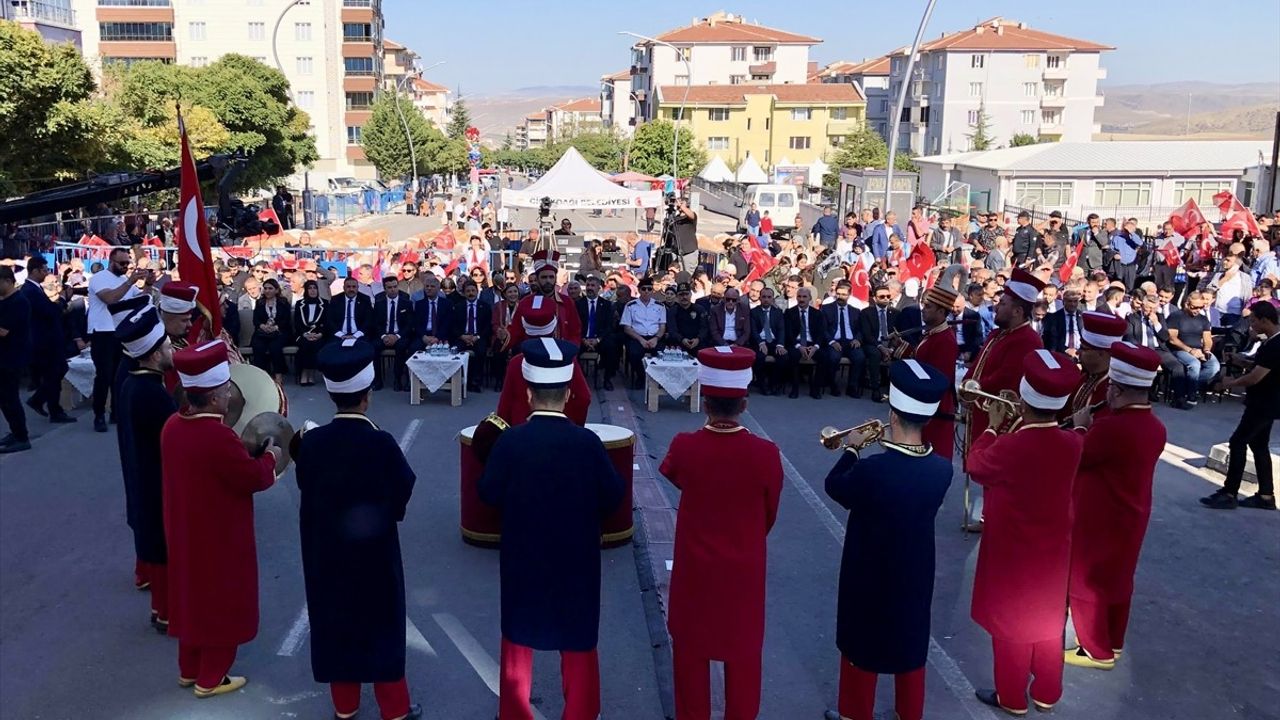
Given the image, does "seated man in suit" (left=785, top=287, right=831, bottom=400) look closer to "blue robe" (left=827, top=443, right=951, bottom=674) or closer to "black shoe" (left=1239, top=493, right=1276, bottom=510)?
"black shoe" (left=1239, top=493, right=1276, bottom=510)

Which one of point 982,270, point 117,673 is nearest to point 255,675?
point 117,673

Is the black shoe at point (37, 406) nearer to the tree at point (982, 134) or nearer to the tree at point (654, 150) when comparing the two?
the tree at point (654, 150)

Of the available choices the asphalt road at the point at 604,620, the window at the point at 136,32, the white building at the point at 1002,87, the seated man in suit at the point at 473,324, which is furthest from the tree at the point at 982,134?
the asphalt road at the point at 604,620

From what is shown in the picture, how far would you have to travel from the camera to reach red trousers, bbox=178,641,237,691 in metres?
5.94

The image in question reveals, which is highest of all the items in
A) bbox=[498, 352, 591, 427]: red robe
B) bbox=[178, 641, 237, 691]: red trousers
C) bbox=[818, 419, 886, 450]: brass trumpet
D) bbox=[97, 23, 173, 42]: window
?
bbox=[97, 23, 173, 42]: window

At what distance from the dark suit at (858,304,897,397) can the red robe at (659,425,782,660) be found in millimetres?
9362

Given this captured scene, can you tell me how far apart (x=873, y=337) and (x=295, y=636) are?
9.52 m

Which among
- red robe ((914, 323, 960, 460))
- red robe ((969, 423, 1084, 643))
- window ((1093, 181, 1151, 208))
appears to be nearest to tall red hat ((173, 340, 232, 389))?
red robe ((969, 423, 1084, 643))

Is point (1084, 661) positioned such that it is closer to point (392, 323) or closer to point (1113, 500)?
point (1113, 500)

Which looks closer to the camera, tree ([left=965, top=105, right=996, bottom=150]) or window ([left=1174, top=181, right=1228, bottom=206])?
window ([left=1174, top=181, right=1228, bottom=206])

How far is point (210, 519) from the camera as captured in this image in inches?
225

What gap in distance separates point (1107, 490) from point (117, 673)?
5737 mm

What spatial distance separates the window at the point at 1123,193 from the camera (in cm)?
4253

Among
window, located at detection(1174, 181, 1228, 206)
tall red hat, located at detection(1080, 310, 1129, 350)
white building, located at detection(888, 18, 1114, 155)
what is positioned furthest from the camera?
white building, located at detection(888, 18, 1114, 155)
